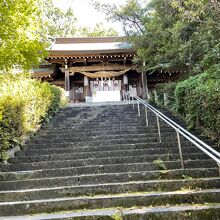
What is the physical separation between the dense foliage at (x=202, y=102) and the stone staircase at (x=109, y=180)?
0.69 m

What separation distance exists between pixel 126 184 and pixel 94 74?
12650 millimetres

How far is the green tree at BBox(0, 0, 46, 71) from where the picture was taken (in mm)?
6098

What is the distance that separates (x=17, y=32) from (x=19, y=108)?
178 centimetres

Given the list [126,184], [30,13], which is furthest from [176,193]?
[30,13]

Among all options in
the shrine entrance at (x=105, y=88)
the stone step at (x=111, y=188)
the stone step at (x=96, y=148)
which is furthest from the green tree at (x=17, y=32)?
the shrine entrance at (x=105, y=88)

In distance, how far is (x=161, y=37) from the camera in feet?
36.7

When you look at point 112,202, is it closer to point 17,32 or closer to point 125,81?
point 17,32

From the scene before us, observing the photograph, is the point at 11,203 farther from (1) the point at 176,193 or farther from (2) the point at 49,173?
(1) the point at 176,193

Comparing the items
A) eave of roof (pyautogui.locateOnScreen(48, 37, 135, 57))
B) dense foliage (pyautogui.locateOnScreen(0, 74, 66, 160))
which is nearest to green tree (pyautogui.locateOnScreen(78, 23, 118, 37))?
eave of roof (pyautogui.locateOnScreen(48, 37, 135, 57))

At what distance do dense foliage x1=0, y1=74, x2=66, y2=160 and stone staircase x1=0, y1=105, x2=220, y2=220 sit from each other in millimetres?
446

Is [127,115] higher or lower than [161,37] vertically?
lower

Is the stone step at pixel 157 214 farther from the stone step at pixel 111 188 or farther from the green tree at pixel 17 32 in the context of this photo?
the green tree at pixel 17 32

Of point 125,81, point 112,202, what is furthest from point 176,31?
point 125,81

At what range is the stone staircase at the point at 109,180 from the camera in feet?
12.5
